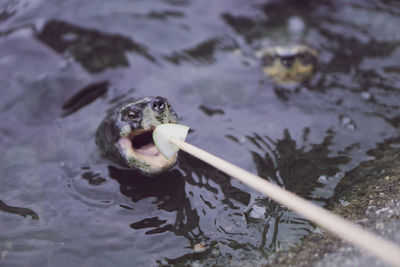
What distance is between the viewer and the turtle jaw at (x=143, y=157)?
262 cm

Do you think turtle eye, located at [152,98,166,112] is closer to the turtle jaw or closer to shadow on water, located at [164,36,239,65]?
the turtle jaw

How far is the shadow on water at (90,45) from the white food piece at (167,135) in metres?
1.95

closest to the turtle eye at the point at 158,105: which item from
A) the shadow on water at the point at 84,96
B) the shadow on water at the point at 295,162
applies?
the shadow on water at the point at 295,162

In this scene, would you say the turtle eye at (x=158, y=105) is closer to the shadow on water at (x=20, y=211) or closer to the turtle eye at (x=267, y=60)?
the shadow on water at (x=20, y=211)

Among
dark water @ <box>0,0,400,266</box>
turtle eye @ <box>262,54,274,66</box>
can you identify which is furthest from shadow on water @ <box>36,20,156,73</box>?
turtle eye @ <box>262,54,274,66</box>

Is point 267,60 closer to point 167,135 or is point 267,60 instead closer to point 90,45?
point 90,45

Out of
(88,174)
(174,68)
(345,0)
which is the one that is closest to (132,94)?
(174,68)

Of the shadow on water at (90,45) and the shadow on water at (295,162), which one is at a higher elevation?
the shadow on water at (90,45)

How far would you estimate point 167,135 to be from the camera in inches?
88.0

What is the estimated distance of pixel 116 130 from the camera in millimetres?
2742

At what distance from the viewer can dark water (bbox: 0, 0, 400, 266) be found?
248 centimetres

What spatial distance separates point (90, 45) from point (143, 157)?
2044 millimetres

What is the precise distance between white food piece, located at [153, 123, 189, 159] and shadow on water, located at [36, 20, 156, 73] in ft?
6.40

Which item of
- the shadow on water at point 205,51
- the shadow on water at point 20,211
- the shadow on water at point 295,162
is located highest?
the shadow on water at point 205,51
